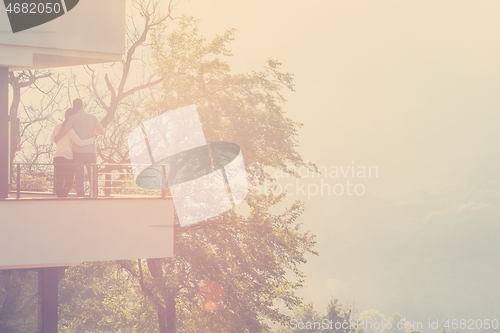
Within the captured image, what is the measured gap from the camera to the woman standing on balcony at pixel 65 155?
617cm

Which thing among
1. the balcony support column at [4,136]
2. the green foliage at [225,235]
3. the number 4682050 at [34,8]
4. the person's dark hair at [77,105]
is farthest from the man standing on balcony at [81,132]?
the green foliage at [225,235]

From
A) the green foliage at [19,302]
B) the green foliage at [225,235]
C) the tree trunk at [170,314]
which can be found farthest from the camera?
the green foliage at [19,302]

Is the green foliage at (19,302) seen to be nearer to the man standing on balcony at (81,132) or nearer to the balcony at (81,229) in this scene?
the balcony at (81,229)

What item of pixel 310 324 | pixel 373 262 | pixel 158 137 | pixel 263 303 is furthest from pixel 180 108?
pixel 373 262

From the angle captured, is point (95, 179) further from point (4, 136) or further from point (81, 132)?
point (4, 136)

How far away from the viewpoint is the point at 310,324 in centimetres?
3078

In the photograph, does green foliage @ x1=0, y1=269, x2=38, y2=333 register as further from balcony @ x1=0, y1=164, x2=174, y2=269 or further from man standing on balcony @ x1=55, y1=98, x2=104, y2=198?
man standing on balcony @ x1=55, y1=98, x2=104, y2=198

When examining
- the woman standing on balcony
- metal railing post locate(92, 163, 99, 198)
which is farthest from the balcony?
the woman standing on balcony

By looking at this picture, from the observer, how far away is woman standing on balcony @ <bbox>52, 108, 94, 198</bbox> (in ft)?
20.2

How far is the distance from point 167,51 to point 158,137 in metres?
2.76

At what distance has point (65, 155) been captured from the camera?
6.21 meters

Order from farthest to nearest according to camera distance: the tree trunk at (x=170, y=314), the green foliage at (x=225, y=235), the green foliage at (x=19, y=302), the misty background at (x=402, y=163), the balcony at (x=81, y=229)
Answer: the misty background at (x=402, y=163), the green foliage at (x=19, y=302), the tree trunk at (x=170, y=314), the green foliage at (x=225, y=235), the balcony at (x=81, y=229)

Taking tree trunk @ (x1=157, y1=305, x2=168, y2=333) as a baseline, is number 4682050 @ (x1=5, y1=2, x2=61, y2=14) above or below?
above

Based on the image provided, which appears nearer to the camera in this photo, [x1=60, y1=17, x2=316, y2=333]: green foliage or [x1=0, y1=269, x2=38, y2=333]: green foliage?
[x1=60, y1=17, x2=316, y2=333]: green foliage
